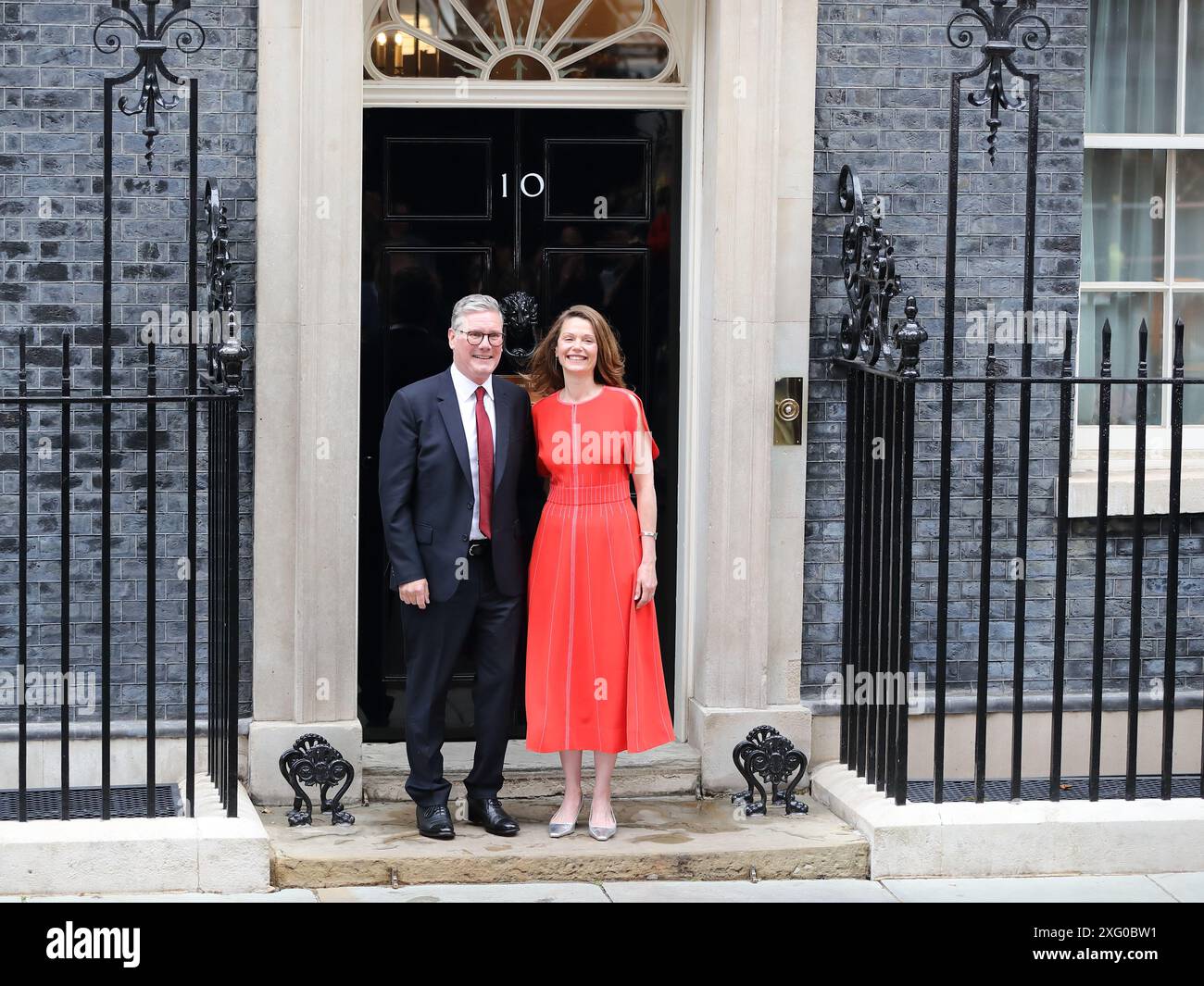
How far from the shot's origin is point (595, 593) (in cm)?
662

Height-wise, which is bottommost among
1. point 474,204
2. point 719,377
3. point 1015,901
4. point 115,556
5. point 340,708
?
point 1015,901

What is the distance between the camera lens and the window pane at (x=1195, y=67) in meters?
7.86

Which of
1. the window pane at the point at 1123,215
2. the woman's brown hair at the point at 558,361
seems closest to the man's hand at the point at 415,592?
the woman's brown hair at the point at 558,361

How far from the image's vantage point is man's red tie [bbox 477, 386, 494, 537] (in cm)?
663

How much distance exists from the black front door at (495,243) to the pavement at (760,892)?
4.73 feet

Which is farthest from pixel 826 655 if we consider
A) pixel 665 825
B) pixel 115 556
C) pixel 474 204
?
pixel 115 556

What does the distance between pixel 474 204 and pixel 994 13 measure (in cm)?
220

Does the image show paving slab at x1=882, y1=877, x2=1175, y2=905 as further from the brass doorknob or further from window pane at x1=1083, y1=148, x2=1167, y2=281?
window pane at x1=1083, y1=148, x2=1167, y2=281

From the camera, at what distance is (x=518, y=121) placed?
752 cm

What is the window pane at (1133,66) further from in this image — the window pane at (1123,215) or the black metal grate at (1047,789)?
the black metal grate at (1047,789)

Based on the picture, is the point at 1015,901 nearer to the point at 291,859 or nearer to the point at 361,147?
the point at 291,859

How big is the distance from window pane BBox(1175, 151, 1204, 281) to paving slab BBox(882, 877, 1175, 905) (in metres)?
2.84

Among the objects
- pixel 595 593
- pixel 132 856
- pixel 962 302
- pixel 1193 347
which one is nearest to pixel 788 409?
pixel 962 302

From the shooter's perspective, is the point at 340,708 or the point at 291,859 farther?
the point at 340,708
